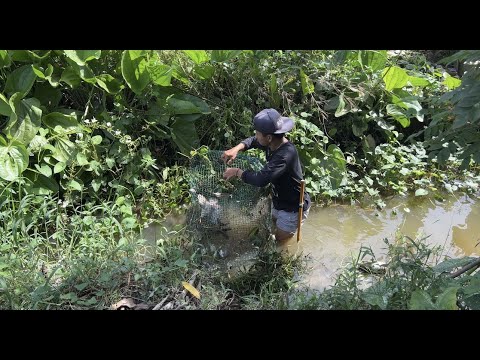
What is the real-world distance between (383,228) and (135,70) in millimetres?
2761

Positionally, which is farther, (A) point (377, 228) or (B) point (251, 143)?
(A) point (377, 228)

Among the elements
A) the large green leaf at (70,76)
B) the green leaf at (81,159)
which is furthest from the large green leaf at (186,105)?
the green leaf at (81,159)

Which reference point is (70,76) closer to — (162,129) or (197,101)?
(162,129)

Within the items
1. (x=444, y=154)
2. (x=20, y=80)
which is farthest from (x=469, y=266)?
(x=20, y=80)

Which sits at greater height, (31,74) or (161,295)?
(31,74)

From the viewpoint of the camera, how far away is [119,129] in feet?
14.7

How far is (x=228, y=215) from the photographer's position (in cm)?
363

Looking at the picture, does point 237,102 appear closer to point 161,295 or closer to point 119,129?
point 119,129

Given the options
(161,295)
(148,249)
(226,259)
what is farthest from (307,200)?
(161,295)

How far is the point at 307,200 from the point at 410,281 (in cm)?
152

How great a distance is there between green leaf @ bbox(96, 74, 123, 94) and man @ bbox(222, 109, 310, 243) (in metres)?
1.54

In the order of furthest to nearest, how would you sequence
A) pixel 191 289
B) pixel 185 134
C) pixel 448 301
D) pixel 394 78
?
pixel 394 78
pixel 185 134
pixel 191 289
pixel 448 301

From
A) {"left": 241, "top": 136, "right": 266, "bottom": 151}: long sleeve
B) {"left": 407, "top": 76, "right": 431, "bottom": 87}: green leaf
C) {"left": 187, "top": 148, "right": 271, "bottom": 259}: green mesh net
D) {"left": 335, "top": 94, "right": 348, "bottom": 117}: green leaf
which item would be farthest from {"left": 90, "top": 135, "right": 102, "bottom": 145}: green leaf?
{"left": 407, "top": 76, "right": 431, "bottom": 87}: green leaf

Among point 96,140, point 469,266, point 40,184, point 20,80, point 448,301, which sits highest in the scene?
point 448,301
